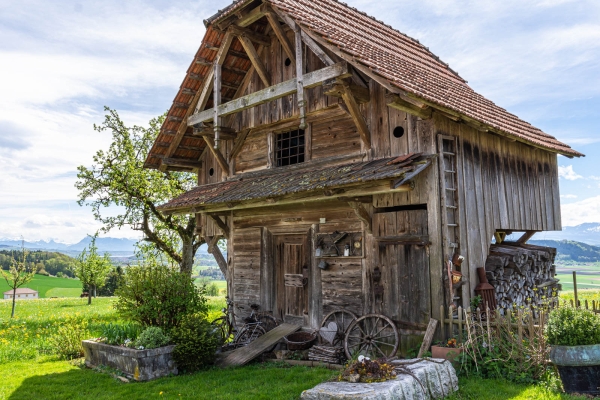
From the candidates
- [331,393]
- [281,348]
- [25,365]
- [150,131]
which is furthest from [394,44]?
[150,131]

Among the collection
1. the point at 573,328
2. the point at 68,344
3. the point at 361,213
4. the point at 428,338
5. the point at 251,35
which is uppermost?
the point at 251,35

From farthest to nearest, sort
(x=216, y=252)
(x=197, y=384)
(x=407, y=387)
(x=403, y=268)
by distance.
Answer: (x=216, y=252)
(x=403, y=268)
(x=197, y=384)
(x=407, y=387)

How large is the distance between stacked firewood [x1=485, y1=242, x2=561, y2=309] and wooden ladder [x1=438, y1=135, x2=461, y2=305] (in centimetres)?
128

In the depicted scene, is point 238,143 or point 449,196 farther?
point 238,143

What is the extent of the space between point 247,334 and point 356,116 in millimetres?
5816

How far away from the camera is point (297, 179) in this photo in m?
10.1

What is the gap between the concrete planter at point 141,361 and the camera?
913cm

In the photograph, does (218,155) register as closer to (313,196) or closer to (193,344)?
(313,196)

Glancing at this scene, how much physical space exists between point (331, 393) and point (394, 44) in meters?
10.1

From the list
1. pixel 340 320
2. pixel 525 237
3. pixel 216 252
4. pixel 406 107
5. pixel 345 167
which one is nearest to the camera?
pixel 406 107

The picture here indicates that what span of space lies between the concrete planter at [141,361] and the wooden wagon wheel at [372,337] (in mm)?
3555

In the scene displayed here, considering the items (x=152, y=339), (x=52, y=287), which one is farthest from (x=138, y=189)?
(x=52, y=287)

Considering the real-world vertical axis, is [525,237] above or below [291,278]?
above

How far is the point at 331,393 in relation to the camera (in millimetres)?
5941
